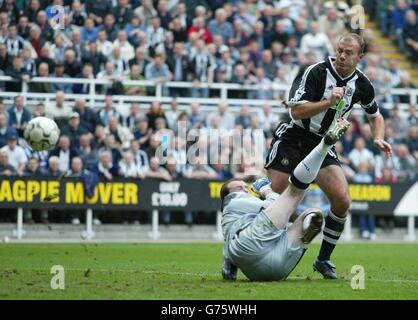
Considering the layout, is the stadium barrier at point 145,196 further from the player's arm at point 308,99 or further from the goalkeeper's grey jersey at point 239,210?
the goalkeeper's grey jersey at point 239,210

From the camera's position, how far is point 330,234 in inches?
468

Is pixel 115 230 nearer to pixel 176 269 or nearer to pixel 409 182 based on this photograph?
pixel 409 182

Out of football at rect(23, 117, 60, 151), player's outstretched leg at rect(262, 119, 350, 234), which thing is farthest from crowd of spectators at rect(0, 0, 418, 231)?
player's outstretched leg at rect(262, 119, 350, 234)

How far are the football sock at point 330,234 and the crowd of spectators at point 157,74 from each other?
9.87m

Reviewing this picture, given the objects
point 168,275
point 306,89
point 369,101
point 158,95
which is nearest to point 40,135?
point 168,275

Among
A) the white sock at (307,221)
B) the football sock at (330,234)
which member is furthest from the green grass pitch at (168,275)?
the white sock at (307,221)

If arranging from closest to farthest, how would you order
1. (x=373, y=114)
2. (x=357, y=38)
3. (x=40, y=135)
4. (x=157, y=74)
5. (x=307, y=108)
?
(x=307, y=108), (x=357, y=38), (x=373, y=114), (x=40, y=135), (x=157, y=74)

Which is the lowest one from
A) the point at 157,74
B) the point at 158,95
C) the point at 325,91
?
the point at 158,95

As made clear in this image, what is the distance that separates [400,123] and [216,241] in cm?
688

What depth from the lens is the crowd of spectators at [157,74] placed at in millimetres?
22328

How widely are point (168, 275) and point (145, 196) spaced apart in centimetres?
1081

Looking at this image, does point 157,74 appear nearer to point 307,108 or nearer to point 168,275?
point 168,275

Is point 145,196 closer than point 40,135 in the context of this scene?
No
